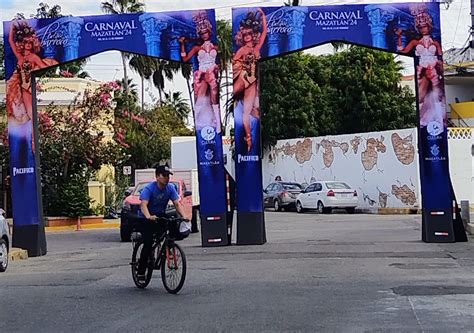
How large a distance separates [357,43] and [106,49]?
19.2 ft

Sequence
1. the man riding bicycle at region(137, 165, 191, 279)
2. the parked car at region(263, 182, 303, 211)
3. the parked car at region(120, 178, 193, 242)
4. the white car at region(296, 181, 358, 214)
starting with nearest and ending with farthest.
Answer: the man riding bicycle at region(137, 165, 191, 279)
the parked car at region(120, 178, 193, 242)
the white car at region(296, 181, 358, 214)
the parked car at region(263, 182, 303, 211)

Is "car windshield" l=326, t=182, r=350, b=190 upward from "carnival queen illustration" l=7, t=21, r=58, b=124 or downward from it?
downward

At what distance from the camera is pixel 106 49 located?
1861 centimetres

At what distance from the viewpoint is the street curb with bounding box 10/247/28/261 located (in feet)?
58.1

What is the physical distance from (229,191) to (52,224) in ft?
39.2

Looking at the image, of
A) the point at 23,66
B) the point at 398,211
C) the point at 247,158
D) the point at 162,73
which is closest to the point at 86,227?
the point at 23,66

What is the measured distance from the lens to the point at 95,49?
18.7 m

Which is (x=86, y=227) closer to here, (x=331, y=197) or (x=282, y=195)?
(x=331, y=197)

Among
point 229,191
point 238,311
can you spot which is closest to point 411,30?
point 229,191

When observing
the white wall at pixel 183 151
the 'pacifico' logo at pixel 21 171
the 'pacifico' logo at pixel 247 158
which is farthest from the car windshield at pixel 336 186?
the 'pacifico' logo at pixel 21 171

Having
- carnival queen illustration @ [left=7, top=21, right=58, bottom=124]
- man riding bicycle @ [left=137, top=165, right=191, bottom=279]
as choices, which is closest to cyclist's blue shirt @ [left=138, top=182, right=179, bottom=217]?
man riding bicycle @ [left=137, top=165, right=191, bottom=279]

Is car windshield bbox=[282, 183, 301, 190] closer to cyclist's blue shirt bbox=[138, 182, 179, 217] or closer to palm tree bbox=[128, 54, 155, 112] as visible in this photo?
palm tree bbox=[128, 54, 155, 112]

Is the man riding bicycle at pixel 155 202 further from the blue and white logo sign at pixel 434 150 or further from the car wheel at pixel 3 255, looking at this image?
the blue and white logo sign at pixel 434 150

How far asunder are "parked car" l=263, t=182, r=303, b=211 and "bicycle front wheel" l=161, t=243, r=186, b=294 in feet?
91.2
